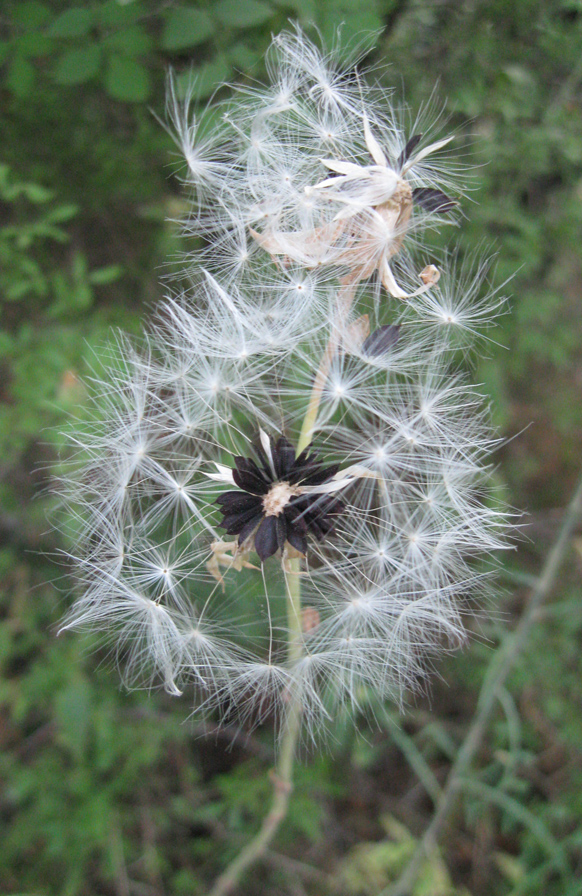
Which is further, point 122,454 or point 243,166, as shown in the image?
point 243,166

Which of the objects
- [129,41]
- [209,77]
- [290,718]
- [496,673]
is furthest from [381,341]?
[496,673]

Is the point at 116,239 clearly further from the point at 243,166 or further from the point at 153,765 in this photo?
the point at 153,765

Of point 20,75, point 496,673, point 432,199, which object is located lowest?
point 496,673

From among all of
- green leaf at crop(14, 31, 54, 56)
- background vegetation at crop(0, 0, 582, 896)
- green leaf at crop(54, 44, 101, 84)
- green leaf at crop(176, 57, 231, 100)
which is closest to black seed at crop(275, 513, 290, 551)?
background vegetation at crop(0, 0, 582, 896)

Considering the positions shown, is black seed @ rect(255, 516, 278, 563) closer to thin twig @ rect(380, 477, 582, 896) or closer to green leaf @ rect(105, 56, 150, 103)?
thin twig @ rect(380, 477, 582, 896)

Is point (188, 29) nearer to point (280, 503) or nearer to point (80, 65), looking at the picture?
point (80, 65)

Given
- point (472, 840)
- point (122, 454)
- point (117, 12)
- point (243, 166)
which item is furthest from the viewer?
point (472, 840)

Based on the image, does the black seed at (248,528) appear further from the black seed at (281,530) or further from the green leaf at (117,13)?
the green leaf at (117,13)

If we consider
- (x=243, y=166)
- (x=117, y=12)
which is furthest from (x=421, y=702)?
(x=117, y=12)
